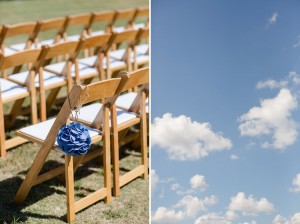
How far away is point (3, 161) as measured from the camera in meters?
5.17

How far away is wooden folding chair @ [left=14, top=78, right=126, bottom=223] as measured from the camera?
12.5 feet

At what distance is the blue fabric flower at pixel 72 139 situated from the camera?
371cm

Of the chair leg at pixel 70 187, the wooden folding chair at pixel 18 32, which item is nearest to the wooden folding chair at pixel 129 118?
the chair leg at pixel 70 187

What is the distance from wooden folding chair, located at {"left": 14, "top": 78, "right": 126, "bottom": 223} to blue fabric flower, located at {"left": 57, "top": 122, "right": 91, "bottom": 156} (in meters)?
0.12

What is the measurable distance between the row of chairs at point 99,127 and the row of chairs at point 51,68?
0.84 metres

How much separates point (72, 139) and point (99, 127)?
0.73 m

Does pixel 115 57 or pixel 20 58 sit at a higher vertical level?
pixel 115 57

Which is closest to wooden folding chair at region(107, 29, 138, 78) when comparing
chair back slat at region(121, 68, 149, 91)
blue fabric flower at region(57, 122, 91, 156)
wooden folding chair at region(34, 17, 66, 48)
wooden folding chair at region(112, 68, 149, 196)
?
wooden folding chair at region(34, 17, 66, 48)

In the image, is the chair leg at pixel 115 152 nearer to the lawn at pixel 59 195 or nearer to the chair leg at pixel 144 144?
the lawn at pixel 59 195

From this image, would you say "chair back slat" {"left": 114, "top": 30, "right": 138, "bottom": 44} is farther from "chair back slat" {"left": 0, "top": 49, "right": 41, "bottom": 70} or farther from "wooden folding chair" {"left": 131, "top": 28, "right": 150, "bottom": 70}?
"chair back slat" {"left": 0, "top": 49, "right": 41, "bottom": 70}

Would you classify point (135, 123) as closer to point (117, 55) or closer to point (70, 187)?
point (70, 187)

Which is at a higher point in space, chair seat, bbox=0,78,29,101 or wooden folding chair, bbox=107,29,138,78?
wooden folding chair, bbox=107,29,138,78

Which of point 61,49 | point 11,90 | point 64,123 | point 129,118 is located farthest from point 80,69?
point 64,123

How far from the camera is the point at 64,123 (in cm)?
384
